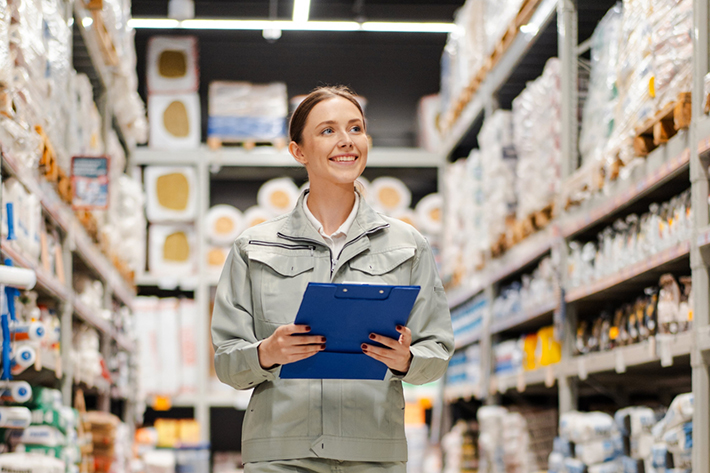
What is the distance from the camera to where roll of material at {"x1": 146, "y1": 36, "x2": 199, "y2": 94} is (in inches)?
360

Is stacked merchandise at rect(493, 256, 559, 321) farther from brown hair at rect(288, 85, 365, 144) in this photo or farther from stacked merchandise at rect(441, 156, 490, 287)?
brown hair at rect(288, 85, 365, 144)

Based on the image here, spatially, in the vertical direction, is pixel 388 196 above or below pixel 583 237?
above

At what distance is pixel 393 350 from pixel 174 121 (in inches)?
298

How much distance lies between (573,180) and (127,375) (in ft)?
13.7

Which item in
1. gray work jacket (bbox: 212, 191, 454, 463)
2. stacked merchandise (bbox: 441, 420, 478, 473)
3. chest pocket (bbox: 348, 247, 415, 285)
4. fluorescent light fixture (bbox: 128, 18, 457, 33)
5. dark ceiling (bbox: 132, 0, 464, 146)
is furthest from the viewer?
dark ceiling (bbox: 132, 0, 464, 146)

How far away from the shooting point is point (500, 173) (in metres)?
6.45

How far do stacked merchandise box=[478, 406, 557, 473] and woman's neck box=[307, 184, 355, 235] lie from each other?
4.20 metres

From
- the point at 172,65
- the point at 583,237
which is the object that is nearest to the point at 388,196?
the point at 172,65

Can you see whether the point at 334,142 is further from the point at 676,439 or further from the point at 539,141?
the point at 539,141

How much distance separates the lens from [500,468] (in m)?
6.38

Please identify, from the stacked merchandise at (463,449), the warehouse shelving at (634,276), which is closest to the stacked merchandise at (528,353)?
the warehouse shelving at (634,276)

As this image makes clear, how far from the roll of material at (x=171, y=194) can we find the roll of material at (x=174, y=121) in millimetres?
268

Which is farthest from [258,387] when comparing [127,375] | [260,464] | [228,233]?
[228,233]

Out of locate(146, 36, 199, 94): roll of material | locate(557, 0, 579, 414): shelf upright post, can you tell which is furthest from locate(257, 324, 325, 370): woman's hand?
locate(146, 36, 199, 94): roll of material
